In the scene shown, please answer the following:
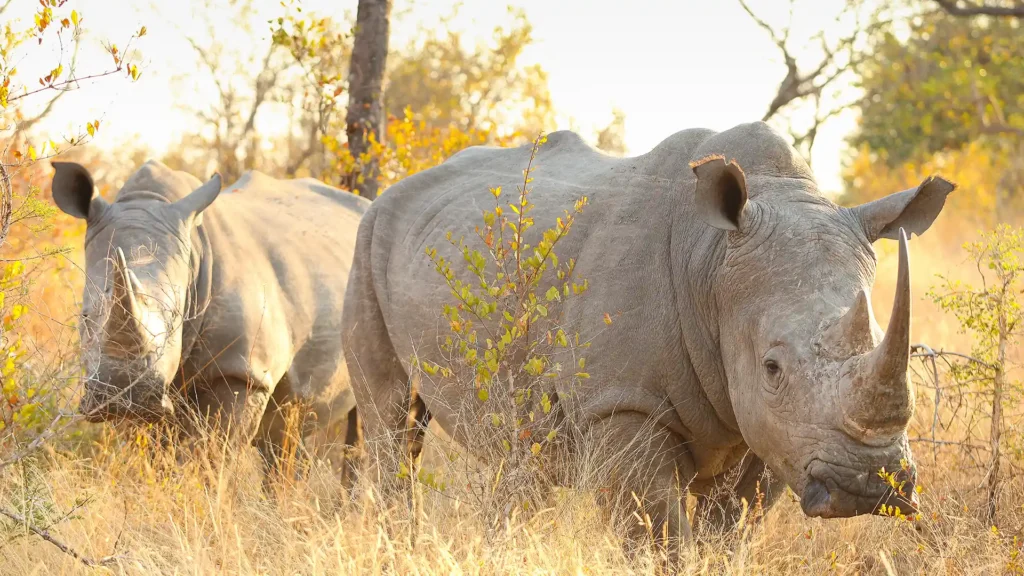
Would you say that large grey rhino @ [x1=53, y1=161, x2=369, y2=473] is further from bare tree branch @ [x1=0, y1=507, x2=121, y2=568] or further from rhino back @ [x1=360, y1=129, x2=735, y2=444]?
rhino back @ [x1=360, y1=129, x2=735, y2=444]

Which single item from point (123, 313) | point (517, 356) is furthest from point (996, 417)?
point (123, 313)

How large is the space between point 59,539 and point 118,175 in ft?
61.8

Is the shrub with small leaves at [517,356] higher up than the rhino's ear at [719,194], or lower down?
lower down

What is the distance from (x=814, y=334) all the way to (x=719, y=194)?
67cm

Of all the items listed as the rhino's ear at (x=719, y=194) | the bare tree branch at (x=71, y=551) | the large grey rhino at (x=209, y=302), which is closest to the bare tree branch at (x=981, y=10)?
the large grey rhino at (x=209, y=302)

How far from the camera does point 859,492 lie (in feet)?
11.9

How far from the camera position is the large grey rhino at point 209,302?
560cm

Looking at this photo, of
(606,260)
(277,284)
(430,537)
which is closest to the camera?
(430,537)

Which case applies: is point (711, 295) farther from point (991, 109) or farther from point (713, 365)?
point (991, 109)

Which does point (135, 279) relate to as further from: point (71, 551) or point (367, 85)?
point (367, 85)

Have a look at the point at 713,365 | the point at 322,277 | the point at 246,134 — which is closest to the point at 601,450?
the point at 713,365

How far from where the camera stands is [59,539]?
461 centimetres

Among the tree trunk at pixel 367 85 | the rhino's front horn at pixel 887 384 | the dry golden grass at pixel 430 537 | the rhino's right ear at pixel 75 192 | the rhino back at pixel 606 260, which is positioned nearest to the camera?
the rhino's front horn at pixel 887 384

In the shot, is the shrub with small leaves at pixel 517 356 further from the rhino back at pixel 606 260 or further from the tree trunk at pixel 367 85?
the tree trunk at pixel 367 85
